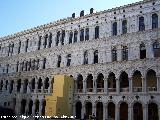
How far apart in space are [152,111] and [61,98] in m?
11.4

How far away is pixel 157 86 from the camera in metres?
29.2

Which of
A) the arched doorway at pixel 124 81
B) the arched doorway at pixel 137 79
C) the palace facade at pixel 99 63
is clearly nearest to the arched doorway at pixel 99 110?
the palace facade at pixel 99 63

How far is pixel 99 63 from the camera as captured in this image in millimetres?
34125

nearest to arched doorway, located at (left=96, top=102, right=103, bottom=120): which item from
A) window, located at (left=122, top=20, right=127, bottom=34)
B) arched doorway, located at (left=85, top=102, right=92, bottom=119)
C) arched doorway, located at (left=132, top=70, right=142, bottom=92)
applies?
arched doorway, located at (left=85, top=102, right=92, bottom=119)

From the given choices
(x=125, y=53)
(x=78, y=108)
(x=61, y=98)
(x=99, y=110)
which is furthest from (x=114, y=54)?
(x=78, y=108)

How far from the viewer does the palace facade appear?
Answer: 30484 mm

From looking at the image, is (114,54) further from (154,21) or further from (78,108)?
(78,108)

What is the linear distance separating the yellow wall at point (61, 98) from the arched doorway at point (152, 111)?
34.8 ft

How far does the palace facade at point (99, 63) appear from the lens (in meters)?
30.5

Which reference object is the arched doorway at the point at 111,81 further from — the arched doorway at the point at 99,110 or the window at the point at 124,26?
the window at the point at 124,26

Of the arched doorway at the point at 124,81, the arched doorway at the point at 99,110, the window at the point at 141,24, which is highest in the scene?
the window at the point at 141,24

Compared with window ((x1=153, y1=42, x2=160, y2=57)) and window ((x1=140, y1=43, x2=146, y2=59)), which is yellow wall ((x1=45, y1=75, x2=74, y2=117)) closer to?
window ((x1=140, y1=43, x2=146, y2=59))

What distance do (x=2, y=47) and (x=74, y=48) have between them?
19.5 meters

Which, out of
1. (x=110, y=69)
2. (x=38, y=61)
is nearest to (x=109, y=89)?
(x=110, y=69)
